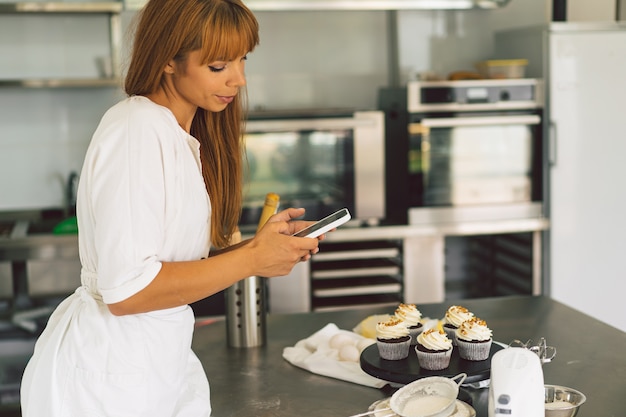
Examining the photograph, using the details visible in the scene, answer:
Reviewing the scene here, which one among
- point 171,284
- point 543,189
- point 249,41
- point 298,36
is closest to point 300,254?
point 171,284

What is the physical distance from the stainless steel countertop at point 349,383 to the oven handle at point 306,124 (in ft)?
5.27

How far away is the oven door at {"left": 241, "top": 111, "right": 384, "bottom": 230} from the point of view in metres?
3.84

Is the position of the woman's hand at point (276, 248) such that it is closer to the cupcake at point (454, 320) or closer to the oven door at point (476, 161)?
the cupcake at point (454, 320)

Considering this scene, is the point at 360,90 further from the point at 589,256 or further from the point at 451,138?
the point at 589,256

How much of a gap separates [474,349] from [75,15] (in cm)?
323

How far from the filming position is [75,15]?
13.7 feet

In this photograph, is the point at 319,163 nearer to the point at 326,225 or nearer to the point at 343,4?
the point at 343,4

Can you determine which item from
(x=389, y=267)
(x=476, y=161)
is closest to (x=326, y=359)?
(x=389, y=267)

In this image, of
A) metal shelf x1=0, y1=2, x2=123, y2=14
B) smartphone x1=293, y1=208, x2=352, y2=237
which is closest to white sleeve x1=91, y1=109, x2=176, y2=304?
smartphone x1=293, y1=208, x2=352, y2=237

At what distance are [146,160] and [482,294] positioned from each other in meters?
3.38

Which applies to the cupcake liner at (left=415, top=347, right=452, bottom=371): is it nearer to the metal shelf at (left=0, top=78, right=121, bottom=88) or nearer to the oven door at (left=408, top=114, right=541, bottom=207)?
the oven door at (left=408, top=114, right=541, bottom=207)

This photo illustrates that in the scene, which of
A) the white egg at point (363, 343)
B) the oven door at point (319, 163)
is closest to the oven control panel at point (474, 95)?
the oven door at point (319, 163)

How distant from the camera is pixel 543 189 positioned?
4.05 m

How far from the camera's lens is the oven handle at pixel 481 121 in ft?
12.7
